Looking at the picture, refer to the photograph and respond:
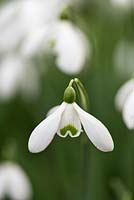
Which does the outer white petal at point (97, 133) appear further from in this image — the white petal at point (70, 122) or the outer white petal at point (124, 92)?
the outer white petal at point (124, 92)

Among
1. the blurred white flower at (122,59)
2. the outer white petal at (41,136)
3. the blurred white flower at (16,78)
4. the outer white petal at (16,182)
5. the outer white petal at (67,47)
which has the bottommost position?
the outer white petal at (41,136)

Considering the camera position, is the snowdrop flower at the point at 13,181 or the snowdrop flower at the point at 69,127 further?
the snowdrop flower at the point at 13,181

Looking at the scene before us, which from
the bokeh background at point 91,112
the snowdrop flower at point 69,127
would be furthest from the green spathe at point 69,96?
the bokeh background at point 91,112

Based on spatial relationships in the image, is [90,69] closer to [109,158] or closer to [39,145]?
[109,158]

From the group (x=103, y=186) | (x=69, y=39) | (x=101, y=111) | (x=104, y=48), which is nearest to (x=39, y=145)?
(x=69, y=39)

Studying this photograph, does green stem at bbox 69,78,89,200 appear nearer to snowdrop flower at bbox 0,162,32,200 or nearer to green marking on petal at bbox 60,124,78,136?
green marking on petal at bbox 60,124,78,136

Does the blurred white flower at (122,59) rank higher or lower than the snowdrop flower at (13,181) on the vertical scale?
higher

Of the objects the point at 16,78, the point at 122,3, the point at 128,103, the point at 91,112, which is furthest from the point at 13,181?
the point at 122,3
